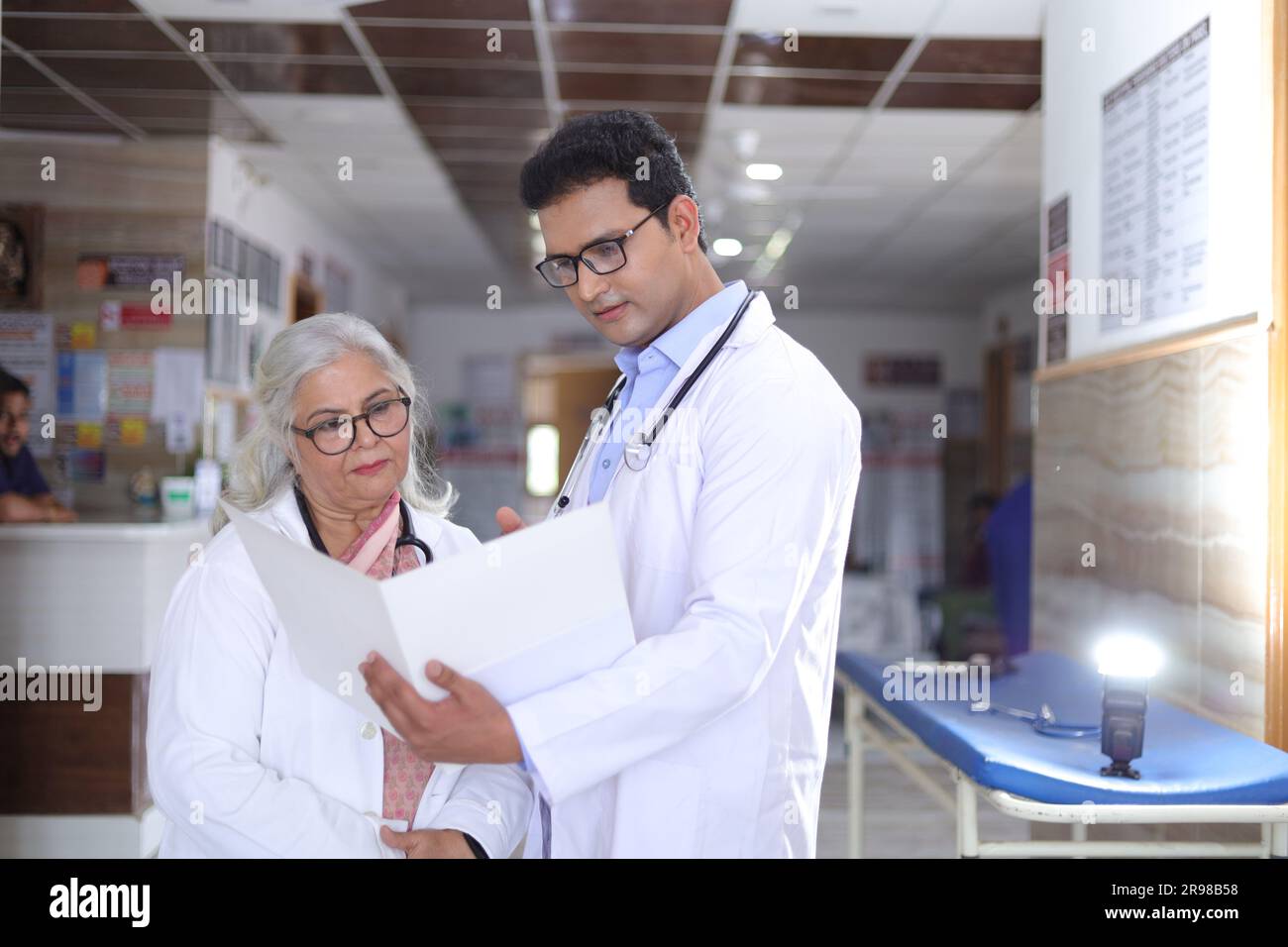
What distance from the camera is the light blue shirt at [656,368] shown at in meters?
1.66

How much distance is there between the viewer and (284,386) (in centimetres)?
163

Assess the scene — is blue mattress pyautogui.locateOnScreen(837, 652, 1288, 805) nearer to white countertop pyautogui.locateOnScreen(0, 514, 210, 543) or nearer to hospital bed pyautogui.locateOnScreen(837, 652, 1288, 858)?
hospital bed pyautogui.locateOnScreen(837, 652, 1288, 858)

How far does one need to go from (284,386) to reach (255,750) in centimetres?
49

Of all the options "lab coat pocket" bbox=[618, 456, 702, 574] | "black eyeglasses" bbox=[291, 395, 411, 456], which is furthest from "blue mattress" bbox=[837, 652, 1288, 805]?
"black eyeglasses" bbox=[291, 395, 411, 456]

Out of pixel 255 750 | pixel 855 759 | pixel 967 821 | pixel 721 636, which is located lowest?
pixel 855 759

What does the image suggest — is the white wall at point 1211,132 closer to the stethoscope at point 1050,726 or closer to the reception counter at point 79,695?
the stethoscope at point 1050,726

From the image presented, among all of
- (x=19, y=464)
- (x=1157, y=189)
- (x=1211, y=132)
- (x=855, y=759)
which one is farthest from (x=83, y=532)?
(x=1211, y=132)

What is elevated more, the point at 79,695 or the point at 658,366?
the point at 658,366

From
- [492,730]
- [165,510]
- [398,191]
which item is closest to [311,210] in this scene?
[398,191]

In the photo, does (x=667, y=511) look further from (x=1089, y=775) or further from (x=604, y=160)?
(x=1089, y=775)

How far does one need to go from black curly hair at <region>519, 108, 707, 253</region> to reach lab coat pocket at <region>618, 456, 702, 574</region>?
345mm

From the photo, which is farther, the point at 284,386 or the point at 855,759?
the point at 855,759

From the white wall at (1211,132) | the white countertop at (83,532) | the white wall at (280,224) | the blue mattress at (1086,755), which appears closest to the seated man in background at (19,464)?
the white countertop at (83,532)

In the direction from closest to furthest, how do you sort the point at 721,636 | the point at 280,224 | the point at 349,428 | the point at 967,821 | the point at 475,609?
the point at 475,609 → the point at 721,636 → the point at 349,428 → the point at 967,821 → the point at 280,224
